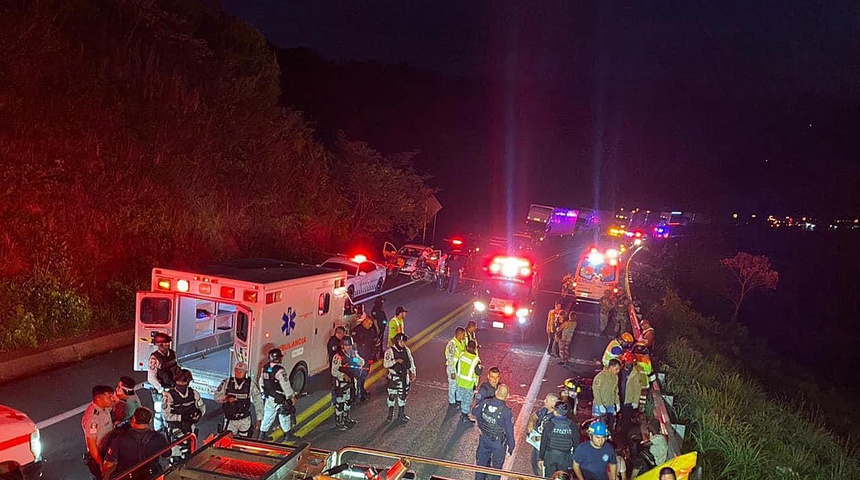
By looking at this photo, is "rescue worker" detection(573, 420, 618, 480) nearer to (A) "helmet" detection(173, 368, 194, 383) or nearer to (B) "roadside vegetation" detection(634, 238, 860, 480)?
(B) "roadside vegetation" detection(634, 238, 860, 480)

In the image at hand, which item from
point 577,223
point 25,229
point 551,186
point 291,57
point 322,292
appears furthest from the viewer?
point 551,186

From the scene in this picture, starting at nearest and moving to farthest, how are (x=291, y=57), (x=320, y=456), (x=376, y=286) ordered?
(x=320, y=456), (x=376, y=286), (x=291, y=57)

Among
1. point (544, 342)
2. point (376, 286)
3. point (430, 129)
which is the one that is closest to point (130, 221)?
point (376, 286)

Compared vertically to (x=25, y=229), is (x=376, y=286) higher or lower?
lower

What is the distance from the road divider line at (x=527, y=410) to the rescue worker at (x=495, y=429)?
3.23 ft

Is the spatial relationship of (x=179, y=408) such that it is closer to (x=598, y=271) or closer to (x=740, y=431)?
(x=740, y=431)

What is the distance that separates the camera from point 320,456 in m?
4.48

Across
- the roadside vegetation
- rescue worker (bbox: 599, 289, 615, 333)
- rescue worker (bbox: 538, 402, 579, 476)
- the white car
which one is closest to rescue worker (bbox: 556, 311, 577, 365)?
the roadside vegetation

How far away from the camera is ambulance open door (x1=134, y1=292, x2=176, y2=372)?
358 inches

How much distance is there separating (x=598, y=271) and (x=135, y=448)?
56.1 feet

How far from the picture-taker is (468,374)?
30.6 feet

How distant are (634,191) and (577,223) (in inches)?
1217

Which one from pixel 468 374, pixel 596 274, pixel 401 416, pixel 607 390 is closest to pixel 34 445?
pixel 401 416

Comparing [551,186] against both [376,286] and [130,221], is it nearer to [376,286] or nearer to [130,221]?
[376,286]
